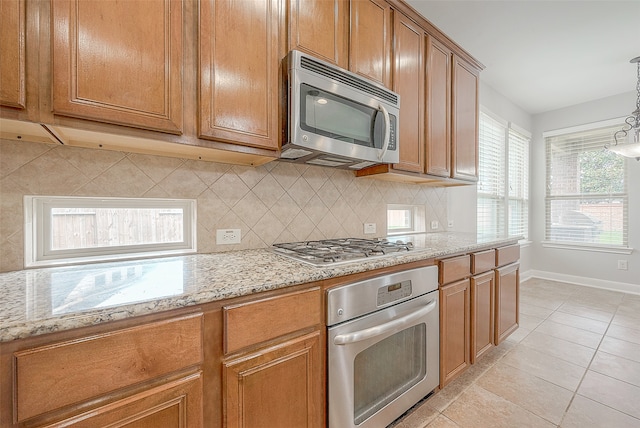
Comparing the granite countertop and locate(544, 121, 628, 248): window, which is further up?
locate(544, 121, 628, 248): window

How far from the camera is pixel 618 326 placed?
2.59 meters

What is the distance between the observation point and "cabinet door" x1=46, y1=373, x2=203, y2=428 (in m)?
0.64

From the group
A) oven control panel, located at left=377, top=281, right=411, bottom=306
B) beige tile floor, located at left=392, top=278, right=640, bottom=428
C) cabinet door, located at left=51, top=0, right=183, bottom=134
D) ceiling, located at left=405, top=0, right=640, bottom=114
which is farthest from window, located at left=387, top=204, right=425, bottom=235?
cabinet door, located at left=51, top=0, right=183, bottom=134

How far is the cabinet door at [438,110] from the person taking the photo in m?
2.00

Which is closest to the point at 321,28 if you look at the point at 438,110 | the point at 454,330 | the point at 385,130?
the point at 385,130

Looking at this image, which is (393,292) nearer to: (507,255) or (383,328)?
(383,328)

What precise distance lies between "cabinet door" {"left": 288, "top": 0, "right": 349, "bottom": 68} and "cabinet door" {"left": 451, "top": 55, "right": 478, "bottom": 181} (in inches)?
48.1

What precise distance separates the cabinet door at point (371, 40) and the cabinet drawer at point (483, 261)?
1.29 metres

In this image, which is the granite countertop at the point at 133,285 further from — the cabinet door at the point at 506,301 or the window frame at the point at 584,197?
the window frame at the point at 584,197

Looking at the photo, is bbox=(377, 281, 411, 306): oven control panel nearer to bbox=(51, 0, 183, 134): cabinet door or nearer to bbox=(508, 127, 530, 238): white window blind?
bbox=(51, 0, 183, 134): cabinet door

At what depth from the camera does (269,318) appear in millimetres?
891

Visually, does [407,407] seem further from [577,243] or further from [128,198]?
[577,243]

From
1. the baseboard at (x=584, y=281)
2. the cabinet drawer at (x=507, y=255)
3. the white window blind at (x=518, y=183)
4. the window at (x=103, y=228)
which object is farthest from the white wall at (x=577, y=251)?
the window at (x=103, y=228)

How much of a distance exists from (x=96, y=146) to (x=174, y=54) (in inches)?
20.1
